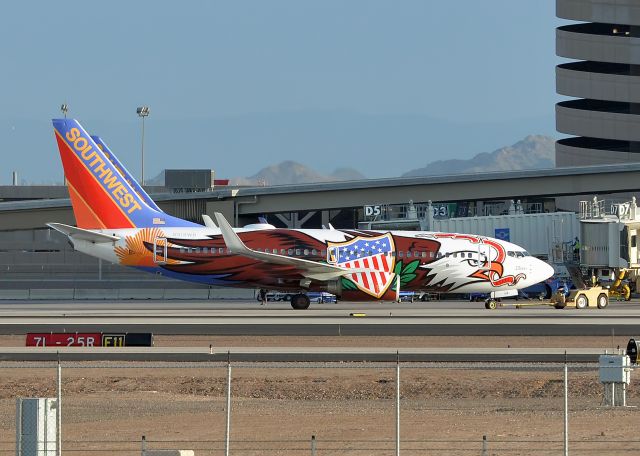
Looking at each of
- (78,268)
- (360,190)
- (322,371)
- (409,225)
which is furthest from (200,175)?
(322,371)

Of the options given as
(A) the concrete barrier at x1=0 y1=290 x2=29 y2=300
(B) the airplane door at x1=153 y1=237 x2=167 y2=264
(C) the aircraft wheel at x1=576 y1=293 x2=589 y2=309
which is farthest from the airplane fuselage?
(A) the concrete barrier at x1=0 y1=290 x2=29 y2=300

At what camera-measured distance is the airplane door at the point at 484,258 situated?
65.3m

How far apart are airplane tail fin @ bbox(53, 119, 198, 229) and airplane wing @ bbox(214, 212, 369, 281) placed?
14.3ft

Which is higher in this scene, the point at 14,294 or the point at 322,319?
the point at 14,294

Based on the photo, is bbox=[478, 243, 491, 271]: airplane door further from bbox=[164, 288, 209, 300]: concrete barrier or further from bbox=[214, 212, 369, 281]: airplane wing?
bbox=[164, 288, 209, 300]: concrete barrier

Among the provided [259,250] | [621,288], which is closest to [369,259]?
[259,250]

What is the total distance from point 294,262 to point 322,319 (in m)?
9.43

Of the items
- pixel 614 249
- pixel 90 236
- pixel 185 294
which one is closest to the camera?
pixel 90 236

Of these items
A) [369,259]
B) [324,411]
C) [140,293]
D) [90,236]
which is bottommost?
[324,411]

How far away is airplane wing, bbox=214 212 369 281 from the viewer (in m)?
63.2

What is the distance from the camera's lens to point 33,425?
2297 centimetres

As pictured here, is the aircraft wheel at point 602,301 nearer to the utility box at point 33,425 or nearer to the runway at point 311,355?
the runway at point 311,355

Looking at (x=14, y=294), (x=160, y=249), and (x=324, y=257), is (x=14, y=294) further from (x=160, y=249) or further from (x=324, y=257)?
(x=324, y=257)

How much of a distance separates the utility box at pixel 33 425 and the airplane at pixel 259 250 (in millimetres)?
40671
